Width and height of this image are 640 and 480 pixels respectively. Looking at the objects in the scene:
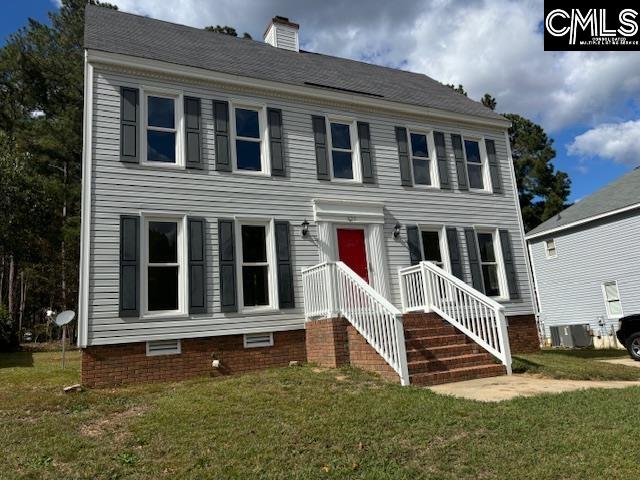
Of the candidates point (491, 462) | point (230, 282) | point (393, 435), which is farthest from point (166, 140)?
point (491, 462)

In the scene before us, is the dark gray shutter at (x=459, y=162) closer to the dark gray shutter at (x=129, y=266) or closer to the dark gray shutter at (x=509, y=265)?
the dark gray shutter at (x=509, y=265)

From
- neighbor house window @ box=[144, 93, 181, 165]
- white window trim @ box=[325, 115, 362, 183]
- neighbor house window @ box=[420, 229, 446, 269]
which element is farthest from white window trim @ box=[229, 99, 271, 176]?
neighbor house window @ box=[420, 229, 446, 269]

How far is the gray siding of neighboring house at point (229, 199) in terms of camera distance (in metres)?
8.40

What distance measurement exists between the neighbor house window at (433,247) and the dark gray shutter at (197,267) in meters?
5.40

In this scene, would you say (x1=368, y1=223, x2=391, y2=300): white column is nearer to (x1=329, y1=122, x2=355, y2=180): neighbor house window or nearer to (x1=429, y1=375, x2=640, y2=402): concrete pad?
(x1=329, y1=122, x2=355, y2=180): neighbor house window

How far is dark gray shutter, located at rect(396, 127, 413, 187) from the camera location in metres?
11.7

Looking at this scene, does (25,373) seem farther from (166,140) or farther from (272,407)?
(272,407)

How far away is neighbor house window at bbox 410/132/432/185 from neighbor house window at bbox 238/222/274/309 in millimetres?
4379

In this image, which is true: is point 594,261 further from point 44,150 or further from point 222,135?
point 44,150

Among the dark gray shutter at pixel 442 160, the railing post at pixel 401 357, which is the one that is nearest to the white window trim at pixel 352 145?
the dark gray shutter at pixel 442 160

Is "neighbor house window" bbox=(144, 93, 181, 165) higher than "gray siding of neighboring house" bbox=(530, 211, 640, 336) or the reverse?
higher

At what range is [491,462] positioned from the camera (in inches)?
155

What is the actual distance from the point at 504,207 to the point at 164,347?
9.45 m

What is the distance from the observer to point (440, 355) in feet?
26.0
